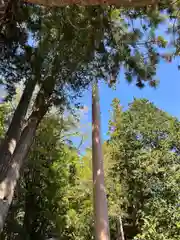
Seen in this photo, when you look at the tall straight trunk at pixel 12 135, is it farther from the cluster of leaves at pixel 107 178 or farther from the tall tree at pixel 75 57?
the cluster of leaves at pixel 107 178

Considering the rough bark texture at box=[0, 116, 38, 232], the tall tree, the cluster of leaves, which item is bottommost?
the rough bark texture at box=[0, 116, 38, 232]

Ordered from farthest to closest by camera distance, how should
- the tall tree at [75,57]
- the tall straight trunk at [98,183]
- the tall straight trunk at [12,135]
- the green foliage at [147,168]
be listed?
1. the green foliage at [147,168]
2. the tall straight trunk at [98,183]
3. the tall straight trunk at [12,135]
4. the tall tree at [75,57]

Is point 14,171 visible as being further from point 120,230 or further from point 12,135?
point 120,230

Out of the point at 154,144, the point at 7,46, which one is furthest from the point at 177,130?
the point at 7,46

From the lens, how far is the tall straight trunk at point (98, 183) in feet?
19.9

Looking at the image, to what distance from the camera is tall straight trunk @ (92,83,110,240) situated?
19.9 feet

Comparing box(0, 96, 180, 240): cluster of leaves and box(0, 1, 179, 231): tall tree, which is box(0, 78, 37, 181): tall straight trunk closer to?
box(0, 1, 179, 231): tall tree

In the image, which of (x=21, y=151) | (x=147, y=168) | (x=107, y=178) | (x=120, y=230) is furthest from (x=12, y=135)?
(x=120, y=230)

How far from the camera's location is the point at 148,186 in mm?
10359

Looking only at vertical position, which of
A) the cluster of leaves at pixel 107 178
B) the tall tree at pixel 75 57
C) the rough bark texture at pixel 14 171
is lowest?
the rough bark texture at pixel 14 171

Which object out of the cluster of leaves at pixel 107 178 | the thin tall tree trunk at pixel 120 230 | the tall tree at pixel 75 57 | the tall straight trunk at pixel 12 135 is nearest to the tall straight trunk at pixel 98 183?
the tall tree at pixel 75 57

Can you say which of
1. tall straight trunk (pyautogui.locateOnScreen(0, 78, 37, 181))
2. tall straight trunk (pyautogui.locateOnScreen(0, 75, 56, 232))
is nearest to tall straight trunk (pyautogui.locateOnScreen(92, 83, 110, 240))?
tall straight trunk (pyautogui.locateOnScreen(0, 75, 56, 232))

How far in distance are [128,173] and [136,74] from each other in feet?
21.3

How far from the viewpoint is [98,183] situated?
6.73 meters
